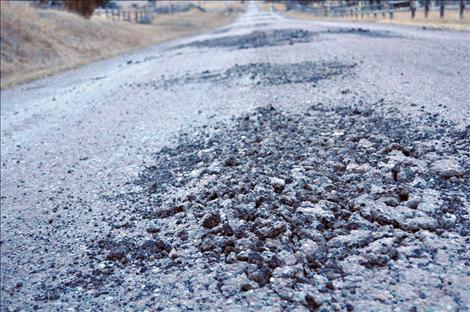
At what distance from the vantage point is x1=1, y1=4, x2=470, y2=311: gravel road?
8.78 feet

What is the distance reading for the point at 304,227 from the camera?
3.13 m

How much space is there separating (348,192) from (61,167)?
3314 mm

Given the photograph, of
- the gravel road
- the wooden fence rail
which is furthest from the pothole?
the wooden fence rail

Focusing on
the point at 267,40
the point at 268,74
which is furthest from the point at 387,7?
the point at 268,74

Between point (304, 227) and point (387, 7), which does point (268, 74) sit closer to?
point (304, 227)

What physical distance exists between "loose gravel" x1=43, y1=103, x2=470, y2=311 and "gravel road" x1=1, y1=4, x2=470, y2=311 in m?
0.01

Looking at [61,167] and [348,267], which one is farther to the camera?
[61,167]

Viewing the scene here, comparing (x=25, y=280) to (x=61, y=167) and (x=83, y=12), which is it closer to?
(x=61, y=167)

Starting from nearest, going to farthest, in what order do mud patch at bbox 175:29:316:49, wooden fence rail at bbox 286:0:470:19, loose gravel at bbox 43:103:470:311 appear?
loose gravel at bbox 43:103:470:311 → mud patch at bbox 175:29:316:49 → wooden fence rail at bbox 286:0:470:19

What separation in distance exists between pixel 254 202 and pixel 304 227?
1.55 feet

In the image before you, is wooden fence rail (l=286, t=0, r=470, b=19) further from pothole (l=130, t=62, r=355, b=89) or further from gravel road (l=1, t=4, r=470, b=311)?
gravel road (l=1, t=4, r=470, b=311)

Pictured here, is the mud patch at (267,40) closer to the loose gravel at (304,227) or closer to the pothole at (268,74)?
the pothole at (268,74)

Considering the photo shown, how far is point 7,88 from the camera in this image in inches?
520

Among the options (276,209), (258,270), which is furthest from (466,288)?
(276,209)
